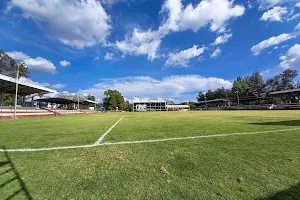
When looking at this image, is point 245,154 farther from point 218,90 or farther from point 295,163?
point 218,90

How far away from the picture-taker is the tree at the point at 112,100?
333 ft

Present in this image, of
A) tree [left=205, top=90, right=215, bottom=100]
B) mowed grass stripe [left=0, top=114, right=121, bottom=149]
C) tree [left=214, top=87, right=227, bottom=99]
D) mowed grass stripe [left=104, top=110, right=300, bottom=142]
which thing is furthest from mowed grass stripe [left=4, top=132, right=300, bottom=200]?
tree [left=205, top=90, right=215, bottom=100]

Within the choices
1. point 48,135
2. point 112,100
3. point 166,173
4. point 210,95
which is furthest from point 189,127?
point 210,95

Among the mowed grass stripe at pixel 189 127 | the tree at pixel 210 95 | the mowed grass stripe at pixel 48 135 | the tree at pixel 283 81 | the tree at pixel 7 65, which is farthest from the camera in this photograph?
the tree at pixel 210 95

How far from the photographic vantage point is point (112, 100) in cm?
10062

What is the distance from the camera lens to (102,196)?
7.80ft

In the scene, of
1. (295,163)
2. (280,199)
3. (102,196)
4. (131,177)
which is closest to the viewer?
(280,199)

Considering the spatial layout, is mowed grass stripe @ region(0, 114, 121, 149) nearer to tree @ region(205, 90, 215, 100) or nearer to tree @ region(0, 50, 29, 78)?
tree @ region(0, 50, 29, 78)

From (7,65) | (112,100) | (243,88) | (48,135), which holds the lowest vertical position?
(48,135)

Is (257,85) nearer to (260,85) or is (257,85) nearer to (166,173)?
(260,85)

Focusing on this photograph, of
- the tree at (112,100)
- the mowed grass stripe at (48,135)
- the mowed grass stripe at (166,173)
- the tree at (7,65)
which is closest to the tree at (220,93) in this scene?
the tree at (112,100)

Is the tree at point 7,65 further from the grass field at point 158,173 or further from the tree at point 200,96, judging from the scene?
the tree at point 200,96

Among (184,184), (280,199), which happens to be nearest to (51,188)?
(184,184)

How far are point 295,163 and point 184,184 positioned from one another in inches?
89.0
